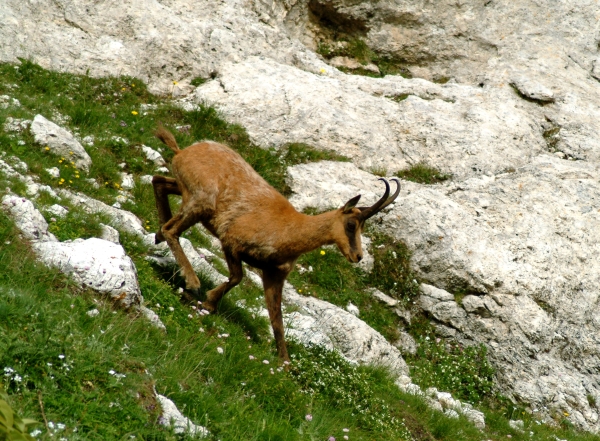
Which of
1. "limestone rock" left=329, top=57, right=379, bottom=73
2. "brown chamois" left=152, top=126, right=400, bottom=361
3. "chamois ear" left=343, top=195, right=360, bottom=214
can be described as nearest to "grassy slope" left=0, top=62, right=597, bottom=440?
"brown chamois" left=152, top=126, right=400, bottom=361

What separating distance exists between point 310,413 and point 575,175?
28.0ft

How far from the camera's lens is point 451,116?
1361 centimetres

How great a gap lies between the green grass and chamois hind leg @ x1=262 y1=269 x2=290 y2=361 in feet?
17.8

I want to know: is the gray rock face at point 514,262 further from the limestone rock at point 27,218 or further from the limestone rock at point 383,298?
the limestone rock at point 27,218

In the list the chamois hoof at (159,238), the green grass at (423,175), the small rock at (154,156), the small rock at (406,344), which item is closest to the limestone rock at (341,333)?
the small rock at (406,344)

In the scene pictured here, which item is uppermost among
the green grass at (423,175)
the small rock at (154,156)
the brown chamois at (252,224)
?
the brown chamois at (252,224)

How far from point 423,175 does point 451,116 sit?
1.69m

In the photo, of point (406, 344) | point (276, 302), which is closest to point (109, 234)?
point (276, 302)

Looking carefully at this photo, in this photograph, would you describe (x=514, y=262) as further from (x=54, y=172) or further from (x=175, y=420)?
(x=175, y=420)

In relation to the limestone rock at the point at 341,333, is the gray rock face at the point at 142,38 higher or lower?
higher

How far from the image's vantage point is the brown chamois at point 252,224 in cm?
767

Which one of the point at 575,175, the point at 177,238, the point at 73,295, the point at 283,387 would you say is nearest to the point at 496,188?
the point at 575,175

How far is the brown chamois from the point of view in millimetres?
7668

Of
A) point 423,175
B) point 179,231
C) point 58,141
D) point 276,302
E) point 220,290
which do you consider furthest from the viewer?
point 423,175
